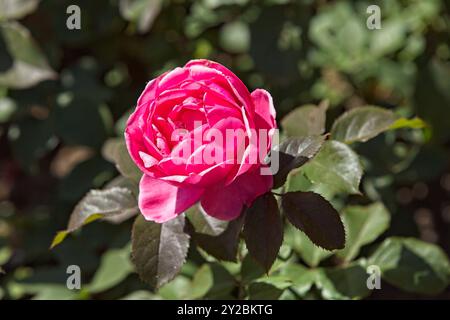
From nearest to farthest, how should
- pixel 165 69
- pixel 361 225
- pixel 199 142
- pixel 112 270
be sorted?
pixel 199 142 < pixel 361 225 < pixel 112 270 < pixel 165 69

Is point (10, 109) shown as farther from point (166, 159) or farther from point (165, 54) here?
point (166, 159)

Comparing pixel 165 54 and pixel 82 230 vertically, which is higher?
pixel 165 54

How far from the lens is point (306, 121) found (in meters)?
1.26

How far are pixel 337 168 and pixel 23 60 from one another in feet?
2.79

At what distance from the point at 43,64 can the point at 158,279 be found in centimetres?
74

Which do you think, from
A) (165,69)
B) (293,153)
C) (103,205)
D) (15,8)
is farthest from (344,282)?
(15,8)

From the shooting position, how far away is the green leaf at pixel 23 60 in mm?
1636

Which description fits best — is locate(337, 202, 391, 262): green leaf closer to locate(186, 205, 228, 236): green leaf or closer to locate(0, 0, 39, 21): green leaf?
locate(186, 205, 228, 236): green leaf

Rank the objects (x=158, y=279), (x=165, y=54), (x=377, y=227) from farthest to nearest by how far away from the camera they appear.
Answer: (x=165, y=54) < (x=377, y=227) < (x=158, y=279)

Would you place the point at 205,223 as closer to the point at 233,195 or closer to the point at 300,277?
the point at 233,195

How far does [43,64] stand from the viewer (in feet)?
5.38

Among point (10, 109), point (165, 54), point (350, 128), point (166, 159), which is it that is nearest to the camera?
point (166, 159)

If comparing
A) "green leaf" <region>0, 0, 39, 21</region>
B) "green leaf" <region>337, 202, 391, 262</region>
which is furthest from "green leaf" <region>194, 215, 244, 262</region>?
"green leaf" <region>0, 0, 39, 21</region>
